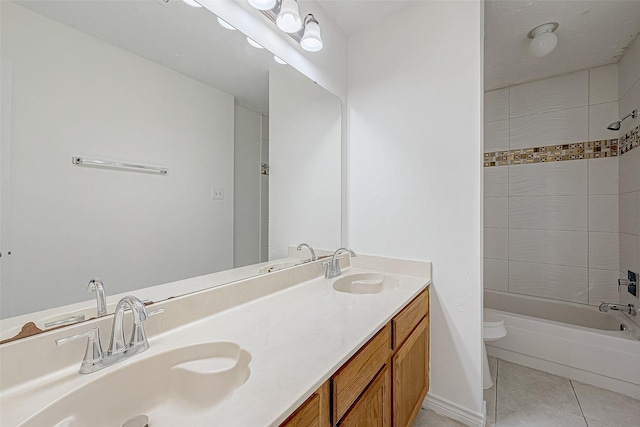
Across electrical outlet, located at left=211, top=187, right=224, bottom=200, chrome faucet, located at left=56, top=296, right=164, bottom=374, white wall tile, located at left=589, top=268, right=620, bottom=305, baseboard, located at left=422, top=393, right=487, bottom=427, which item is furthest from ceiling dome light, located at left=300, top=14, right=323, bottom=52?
white wall tile, located at left=589, top=268, right=620, bottom=305

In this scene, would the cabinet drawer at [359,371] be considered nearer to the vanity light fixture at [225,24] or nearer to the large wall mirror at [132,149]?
the large wall mirror at [132,149]

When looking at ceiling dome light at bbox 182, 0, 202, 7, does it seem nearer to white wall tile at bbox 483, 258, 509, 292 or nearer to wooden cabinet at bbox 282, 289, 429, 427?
wooden cabinet at bbox 282, 289, 429, 427

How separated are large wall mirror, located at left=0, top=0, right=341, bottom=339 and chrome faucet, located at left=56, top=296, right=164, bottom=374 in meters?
0.12

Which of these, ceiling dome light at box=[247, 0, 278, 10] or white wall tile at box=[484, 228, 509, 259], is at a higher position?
ceiling dome light at box=[247, 0, 278, 10]

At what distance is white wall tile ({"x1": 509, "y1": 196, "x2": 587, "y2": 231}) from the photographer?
8.01ft

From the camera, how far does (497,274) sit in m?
2.83

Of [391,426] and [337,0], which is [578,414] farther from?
[337,0]

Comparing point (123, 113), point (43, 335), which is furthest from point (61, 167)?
point (43, 335)

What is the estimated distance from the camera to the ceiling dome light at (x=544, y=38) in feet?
5.95

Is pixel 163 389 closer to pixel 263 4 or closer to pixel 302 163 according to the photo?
pixel 302 163

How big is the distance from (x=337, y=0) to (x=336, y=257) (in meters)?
1.56

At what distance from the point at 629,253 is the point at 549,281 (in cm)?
63

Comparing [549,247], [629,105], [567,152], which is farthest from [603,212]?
[629,105]

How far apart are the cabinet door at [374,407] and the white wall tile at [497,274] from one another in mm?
2310
